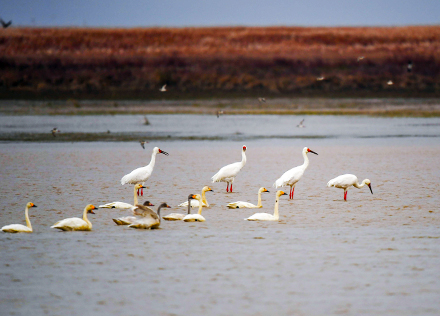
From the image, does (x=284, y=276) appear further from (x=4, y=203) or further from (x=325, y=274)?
(x=4, y=203)

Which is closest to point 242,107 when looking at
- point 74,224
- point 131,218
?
point 131,218

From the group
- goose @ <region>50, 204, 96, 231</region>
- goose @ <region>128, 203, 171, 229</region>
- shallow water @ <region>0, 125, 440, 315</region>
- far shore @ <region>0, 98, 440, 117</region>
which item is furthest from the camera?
far shore @ <region>0, 98, 440, 117</region>

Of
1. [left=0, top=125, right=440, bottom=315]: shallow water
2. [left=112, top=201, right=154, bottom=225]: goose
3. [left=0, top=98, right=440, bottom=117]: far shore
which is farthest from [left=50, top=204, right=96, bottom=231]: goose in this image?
[left=0, top=98, right=440, bottom=117]: far shore

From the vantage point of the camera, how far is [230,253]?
10422 mm

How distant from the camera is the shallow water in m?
8.24

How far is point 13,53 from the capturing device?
66875 mm

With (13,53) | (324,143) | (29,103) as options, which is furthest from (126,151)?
(13,53)

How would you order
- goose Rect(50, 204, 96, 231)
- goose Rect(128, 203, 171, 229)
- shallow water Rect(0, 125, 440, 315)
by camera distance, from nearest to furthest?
shallow water Rect(0, 125, 440, 315), goose Rect(50, 204, 96, 231), goose Rect(128, 203, 171, 229)

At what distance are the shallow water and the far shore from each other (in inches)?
1119

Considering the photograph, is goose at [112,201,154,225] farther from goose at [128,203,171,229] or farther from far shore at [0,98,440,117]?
far shore at [0,98,440,117]

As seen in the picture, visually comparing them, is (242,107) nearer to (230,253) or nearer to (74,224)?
(74,224)

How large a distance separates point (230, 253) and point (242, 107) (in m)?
42.2

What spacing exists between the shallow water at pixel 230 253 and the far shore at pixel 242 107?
93.2ft

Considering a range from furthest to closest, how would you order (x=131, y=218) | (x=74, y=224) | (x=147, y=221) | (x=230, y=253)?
(x=131, y=218) < (x=147, y=221) < (x=74, y=224) < (x=230, y=253)
